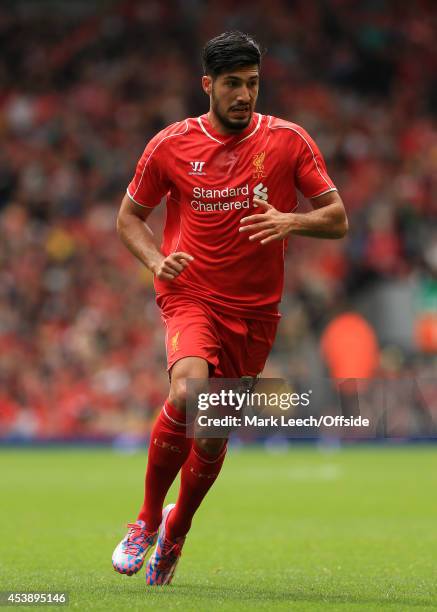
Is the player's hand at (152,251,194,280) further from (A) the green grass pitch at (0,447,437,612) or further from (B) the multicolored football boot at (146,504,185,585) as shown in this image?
(A) the green grass pitch at (0,447,437,612)

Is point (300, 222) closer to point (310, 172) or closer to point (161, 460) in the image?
point (310, 172)

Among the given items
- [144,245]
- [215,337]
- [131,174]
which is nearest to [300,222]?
[215,337]

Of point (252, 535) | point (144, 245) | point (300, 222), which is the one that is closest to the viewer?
point (300, 222)

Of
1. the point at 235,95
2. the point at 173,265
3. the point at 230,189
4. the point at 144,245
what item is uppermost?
the point at 235,95

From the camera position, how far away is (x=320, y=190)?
20.5ft

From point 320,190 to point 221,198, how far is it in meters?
0.48

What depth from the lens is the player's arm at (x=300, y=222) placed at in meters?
5.90

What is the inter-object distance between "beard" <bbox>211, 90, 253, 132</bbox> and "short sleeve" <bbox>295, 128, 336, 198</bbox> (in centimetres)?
29

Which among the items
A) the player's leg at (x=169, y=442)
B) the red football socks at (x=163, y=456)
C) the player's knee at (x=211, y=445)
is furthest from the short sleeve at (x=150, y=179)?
the player's knee at (x=211, y=445)

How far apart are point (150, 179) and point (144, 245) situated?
0.35m

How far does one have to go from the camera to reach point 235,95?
6.16 metres

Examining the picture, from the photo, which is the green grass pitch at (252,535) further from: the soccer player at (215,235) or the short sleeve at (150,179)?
the short sleeve at (150,179)

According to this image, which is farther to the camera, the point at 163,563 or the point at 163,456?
the point at 163,563

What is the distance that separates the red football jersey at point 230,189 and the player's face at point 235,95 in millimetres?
143
